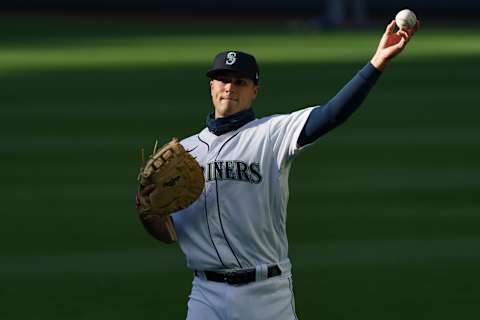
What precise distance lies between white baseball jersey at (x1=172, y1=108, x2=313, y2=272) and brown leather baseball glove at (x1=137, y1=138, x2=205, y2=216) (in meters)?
0.08

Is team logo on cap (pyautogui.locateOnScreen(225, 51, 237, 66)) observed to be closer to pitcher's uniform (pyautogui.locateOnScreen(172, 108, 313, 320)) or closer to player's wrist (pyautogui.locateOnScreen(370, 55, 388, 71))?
pitcher's uniform (pyautogui.locateOnScreen(172, 108, 313, 320))

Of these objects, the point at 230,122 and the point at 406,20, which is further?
the point at 230,122

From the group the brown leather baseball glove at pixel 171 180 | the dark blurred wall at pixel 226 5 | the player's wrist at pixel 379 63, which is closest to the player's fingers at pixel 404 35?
the player's wrist at pixel 379 63

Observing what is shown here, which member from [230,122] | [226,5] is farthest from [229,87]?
[226,5]

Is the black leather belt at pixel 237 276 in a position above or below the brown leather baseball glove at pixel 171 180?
below

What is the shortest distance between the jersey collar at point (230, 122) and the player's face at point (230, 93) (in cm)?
2

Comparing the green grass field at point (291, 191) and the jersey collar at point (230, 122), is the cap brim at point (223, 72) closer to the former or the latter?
the jersey collar at point (230, 122)

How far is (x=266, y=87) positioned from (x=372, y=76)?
543 inches

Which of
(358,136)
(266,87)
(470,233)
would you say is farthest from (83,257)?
(266,87)

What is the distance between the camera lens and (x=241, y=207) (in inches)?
191

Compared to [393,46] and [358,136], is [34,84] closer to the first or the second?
[358,136]

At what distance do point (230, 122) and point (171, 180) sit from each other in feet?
1.02

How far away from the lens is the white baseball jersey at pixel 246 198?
15.9 feet

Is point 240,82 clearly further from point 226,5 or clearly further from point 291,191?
point 226,5
